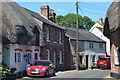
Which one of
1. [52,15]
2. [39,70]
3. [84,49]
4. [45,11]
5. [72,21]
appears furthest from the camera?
[72,21]

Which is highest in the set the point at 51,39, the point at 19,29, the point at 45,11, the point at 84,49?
the point at 45,11

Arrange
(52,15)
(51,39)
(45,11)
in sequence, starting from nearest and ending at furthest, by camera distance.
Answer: (51,39)
(45,11)
(52,15)

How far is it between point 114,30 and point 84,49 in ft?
119

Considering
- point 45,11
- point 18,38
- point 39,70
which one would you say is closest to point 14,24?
point 18,38

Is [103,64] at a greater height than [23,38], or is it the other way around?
[23,38]

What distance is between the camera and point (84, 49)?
59.8m

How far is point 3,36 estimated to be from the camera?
30.0m

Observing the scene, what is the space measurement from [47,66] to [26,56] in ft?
14.5

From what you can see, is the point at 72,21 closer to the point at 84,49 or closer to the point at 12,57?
the point at 84,49

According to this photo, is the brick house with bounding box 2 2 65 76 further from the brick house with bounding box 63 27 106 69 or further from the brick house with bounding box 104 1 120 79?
the brick house with bounding box 104 1 120 79

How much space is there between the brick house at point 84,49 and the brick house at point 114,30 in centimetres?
2560

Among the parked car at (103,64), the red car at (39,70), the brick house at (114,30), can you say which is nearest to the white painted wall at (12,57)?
the red car at (39,70)

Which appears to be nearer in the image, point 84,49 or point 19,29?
point 19,29

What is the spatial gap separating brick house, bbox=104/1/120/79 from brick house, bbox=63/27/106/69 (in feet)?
84.0
